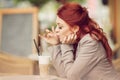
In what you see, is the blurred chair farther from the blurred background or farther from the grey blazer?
the grey blazer

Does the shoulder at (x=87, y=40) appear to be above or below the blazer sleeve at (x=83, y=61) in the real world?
above

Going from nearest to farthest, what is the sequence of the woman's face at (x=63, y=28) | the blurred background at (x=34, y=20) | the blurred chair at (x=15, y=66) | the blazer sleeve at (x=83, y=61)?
the blazer sleeve at (x=83, y=61), the woman's face at (x=63, y=28), the blurred chair at (x=15, y=66), the blurred background at (x=34, y=20)

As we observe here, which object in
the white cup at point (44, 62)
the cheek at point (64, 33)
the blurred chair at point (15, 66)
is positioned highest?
the cheek at point (64, 33)

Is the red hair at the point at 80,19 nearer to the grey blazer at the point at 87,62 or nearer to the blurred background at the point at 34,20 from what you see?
the grey blazer at the point at 87,62

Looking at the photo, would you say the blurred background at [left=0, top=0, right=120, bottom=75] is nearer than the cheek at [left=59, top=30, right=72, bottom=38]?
No

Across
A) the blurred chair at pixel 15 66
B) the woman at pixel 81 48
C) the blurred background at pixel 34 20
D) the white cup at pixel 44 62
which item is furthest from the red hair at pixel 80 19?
the blurred background at pixel 34 20

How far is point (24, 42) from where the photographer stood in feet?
15.1

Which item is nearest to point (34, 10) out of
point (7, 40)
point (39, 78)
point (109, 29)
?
point (7, 40)

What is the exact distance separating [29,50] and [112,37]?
107cm

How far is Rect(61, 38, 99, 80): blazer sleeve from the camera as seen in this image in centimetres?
157

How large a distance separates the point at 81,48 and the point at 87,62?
0.07m

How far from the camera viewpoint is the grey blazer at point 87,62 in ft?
5.17

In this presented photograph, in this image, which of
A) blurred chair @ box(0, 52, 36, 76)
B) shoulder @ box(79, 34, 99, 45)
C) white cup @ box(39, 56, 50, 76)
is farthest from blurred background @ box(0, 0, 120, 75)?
shoulder @ box(79, 34, 99, 45)

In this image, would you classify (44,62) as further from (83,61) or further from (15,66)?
(15,66)
